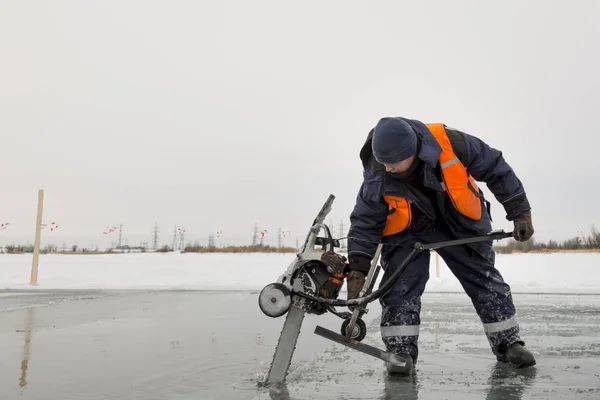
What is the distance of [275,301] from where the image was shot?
2.64m

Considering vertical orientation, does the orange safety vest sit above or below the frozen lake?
above

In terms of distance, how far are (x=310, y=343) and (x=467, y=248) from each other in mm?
1384

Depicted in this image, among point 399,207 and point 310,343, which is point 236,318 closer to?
point 310,343

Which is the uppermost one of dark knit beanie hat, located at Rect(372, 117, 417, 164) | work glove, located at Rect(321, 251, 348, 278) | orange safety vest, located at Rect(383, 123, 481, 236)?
dark knit beanie hat, located at Rect(372, 117, 417, 164)

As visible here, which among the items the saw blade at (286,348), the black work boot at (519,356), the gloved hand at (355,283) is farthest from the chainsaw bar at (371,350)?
the black work boot at (519,356)

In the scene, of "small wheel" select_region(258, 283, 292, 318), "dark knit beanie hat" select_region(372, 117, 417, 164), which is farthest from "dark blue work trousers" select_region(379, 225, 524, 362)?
"small wheel" select_region(258, 283, 292, 318)

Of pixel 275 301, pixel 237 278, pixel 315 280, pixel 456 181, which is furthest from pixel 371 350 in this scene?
pixel 237 278

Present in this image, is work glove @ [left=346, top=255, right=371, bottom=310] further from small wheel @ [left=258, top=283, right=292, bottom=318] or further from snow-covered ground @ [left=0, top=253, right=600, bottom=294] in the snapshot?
snow-covered ground @ [left=0, top=253, right=600, bottom=294]

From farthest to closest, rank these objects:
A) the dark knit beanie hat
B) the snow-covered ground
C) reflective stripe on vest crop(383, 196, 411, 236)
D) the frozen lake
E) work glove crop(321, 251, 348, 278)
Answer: the snow-covered ground < reflective stripe on vest crop(383, 196, 411, 236) < the dark knit beanie hat < work glove crop(321, 251, 348, 278) < the frozen lake

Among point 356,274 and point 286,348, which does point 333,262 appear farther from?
point 286,348

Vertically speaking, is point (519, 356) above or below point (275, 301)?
below

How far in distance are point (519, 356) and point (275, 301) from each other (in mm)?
1484

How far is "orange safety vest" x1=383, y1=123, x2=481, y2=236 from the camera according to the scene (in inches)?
118

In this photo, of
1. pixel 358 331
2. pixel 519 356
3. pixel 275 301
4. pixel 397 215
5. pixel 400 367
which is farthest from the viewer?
pixel 397 215
